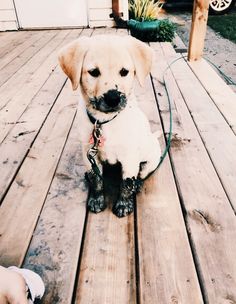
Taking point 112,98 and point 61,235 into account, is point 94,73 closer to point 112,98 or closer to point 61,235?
point 112,98

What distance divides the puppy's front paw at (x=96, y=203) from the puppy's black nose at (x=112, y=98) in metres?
0.64

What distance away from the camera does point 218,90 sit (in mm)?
3861

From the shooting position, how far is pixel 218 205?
2.06m

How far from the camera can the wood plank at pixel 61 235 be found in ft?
5.27

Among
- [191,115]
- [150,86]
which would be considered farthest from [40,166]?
[150,86]

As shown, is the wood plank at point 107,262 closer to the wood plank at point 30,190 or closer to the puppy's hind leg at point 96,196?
the puppy's hind leg at point 96,196

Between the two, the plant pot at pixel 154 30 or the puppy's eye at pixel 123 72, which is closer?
the puppy's eye at pixel 123 72

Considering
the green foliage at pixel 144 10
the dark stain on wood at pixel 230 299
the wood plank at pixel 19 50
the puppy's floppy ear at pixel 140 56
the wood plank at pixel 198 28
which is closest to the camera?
the dark stain on wood at pixel 230 299

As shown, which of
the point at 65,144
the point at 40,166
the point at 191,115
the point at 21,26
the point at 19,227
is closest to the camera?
the point at 19,227

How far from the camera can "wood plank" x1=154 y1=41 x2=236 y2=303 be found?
5.21ft

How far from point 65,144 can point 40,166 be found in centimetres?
36

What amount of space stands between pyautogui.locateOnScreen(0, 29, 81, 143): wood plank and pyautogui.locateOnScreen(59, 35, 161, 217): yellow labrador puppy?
4.24ft

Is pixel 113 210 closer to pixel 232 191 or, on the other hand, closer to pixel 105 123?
pixel 105 123

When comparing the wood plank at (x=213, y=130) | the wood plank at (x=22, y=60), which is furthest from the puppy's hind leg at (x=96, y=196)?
the wood plank at (x=22, y=60)
